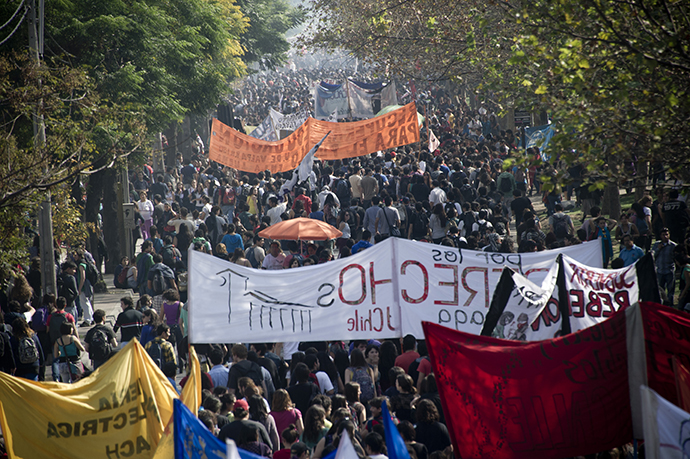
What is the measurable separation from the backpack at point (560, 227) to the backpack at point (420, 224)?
127 inches

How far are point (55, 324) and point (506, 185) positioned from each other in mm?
11563

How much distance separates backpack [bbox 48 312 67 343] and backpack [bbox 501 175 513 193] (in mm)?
11346

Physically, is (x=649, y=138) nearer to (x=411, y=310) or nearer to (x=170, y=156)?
(x=411, y=310)

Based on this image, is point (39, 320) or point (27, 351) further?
point (39, 320)

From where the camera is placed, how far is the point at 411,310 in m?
9.02

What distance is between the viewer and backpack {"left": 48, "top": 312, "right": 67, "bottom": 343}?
10727 millimetres

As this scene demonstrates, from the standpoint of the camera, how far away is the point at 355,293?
9.01 meters

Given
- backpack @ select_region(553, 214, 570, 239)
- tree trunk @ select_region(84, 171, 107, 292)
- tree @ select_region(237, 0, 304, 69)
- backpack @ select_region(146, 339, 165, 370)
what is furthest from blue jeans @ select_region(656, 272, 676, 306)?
tree @ select_region(237, 0, 304, 69)

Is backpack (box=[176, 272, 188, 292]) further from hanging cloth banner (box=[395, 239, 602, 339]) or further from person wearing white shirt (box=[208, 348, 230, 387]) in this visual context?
hanging cloth banner (box=[395, 239, 602, 339])

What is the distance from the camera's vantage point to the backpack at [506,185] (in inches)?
746

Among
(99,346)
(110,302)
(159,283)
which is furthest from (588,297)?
(110,302)

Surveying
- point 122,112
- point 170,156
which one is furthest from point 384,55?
point 122,112

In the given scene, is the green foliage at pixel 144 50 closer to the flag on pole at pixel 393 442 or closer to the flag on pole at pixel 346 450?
the flag on pole at pixel 393 442

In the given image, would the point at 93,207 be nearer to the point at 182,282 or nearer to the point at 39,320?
the point at 182,282
